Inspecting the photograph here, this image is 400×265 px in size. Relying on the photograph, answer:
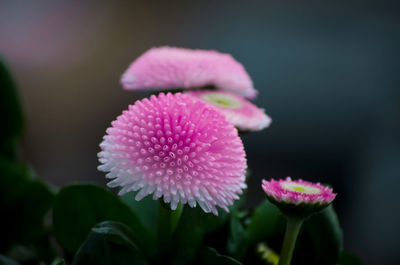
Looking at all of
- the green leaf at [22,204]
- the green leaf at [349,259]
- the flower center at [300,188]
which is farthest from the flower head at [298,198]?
the green leaf at [22,204]

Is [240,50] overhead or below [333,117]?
overhead

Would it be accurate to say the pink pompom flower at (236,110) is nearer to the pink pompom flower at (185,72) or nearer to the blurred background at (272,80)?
the pink pompom flower at (185,72)

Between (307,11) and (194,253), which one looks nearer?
(194,253)

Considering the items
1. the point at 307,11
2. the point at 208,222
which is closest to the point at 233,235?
the point at 208,222

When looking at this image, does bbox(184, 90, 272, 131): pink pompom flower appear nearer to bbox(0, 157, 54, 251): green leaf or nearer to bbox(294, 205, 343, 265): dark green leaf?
bbox(294, 205, 343, 265): dark green leaf

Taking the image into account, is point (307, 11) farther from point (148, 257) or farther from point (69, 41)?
point (148, 257)

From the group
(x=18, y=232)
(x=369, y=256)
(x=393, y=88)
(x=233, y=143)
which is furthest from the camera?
(x=393, y=88)
